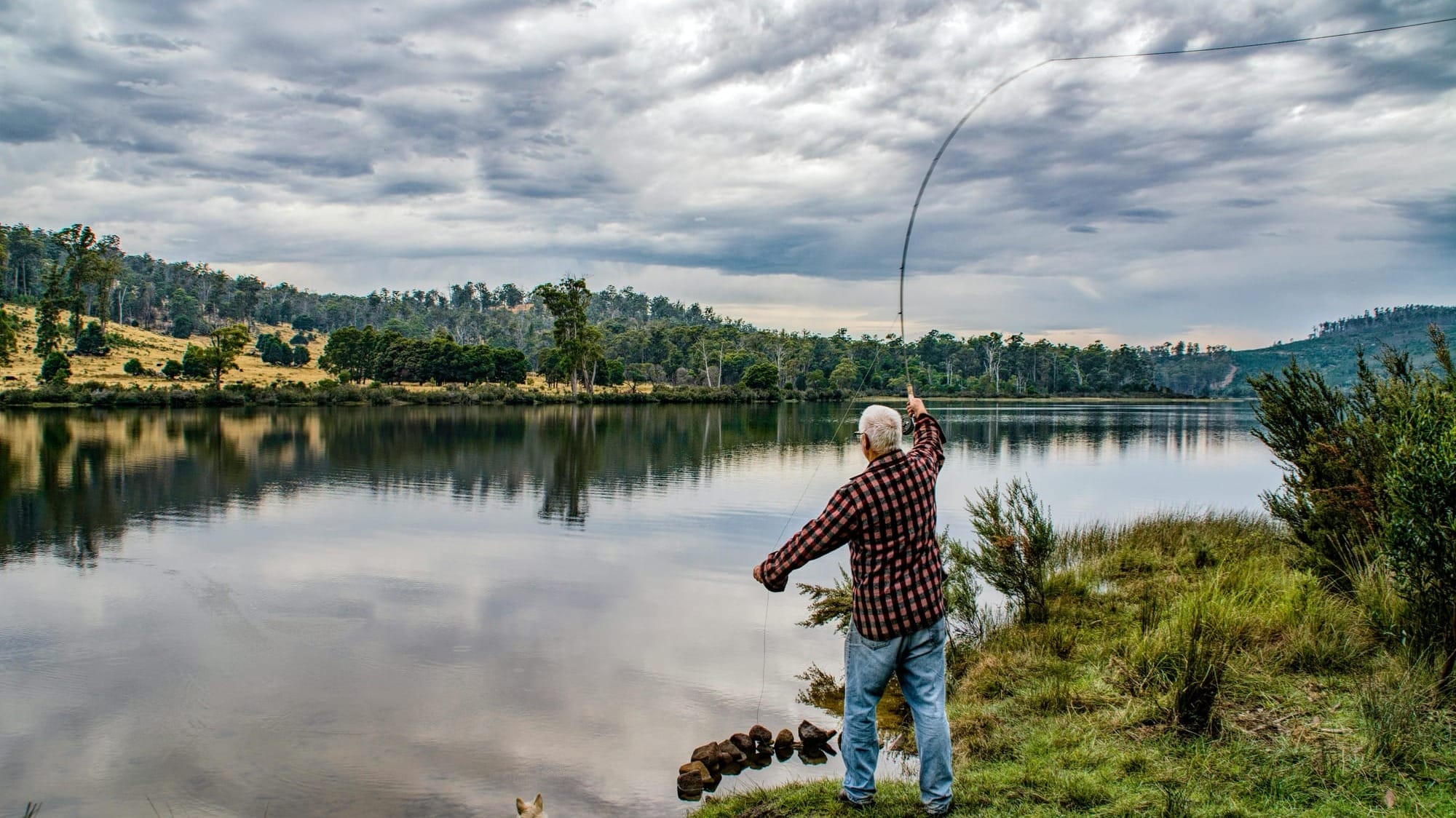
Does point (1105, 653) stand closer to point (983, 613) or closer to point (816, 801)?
point (983, 613)

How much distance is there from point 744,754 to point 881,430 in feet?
14.0

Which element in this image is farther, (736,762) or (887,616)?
(736,762)

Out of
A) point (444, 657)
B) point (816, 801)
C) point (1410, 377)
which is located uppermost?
point (1410, 377)

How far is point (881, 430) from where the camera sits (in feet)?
15.7

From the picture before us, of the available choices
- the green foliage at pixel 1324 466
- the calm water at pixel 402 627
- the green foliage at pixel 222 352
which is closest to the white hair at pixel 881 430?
the calm water at pixel 402 627

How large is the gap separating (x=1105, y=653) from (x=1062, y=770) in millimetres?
3168

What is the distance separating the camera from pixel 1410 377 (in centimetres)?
871

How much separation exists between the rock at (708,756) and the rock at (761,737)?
0.46 metres

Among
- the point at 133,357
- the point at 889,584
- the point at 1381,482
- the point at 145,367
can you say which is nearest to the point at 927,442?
the point at 889,584

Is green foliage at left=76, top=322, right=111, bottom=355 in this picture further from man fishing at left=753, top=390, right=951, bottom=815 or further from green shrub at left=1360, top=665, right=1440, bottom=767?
green shrub at left=1360, top=665, right=1440, bottom=767

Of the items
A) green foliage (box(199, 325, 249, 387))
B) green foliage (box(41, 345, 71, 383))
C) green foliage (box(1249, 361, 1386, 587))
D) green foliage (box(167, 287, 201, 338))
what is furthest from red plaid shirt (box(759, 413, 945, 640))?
green foliage (box(167, 287, 201, 338))

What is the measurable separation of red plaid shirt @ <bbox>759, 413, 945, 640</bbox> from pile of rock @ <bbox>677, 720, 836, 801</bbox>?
3346mm

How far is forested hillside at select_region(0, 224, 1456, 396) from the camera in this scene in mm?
96875

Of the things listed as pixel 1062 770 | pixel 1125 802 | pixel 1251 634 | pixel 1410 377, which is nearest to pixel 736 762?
pixel 1062 770
